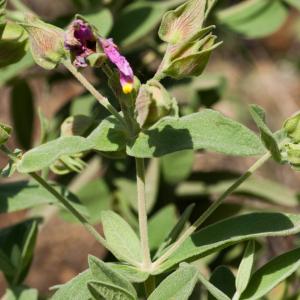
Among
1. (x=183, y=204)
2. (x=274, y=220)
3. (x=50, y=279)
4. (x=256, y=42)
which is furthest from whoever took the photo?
(x=256, y=42)

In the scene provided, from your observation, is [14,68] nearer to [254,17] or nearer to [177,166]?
[177,166]

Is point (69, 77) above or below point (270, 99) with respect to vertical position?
above

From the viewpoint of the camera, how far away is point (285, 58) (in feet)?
16.5

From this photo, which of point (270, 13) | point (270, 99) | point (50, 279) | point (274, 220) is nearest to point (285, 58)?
point (270, 99)

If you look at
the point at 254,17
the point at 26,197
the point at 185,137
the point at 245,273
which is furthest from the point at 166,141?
the point at 254,17

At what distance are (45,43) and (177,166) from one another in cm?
87

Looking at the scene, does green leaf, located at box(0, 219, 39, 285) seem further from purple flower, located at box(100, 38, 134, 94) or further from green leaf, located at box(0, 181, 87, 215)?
purple flower, located at box(100, 38, 134, 94)

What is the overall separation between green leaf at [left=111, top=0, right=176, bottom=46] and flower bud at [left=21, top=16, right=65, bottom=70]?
0.68m

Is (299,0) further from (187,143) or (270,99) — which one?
(270,99)

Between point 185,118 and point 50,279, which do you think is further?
point 50,279

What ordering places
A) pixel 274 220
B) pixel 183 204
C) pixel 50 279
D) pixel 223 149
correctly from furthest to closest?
pixel 50 279
pixel 183 204
pixel 274 220
pixel 223 149

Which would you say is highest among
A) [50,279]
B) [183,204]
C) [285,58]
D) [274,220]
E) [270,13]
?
[274,220]

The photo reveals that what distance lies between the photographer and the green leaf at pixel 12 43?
1.23m

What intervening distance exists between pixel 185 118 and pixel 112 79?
0.13m
